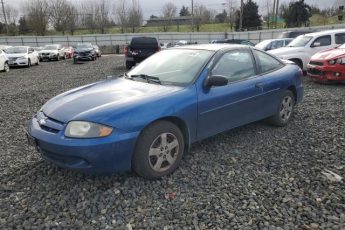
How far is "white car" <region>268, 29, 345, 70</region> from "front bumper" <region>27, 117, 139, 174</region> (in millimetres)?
9073

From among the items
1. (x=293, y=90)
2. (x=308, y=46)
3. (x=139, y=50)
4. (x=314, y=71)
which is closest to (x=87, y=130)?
(x=293, y=90)

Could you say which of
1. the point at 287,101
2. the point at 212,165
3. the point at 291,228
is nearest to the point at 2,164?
the point at 212,165

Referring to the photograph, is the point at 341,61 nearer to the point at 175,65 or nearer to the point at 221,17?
the point at 175,65

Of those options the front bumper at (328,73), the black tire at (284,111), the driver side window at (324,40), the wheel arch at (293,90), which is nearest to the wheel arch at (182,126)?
the black tire at (284,111)

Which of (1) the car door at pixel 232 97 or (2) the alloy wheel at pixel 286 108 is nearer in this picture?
(1) the car door at pixel 232 97

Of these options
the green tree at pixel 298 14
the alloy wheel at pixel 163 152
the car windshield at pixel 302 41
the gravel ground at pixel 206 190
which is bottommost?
the gravel ground at pixel 206 190

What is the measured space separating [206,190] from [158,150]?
671mm

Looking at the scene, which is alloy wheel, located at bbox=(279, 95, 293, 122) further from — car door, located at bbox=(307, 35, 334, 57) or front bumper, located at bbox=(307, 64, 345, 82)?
car door, located at bbox=(307, 35, 334, 57)

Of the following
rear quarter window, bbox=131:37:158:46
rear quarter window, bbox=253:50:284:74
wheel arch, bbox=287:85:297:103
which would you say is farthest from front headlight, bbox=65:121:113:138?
rear quarter window, bbox=131:37:158:46

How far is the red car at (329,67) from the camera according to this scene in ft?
28.5

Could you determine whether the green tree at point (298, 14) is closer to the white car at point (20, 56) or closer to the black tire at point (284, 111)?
the white car at point (20, 56)

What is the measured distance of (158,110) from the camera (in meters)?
3.42

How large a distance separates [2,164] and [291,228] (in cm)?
352

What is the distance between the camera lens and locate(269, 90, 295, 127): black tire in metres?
5.20
